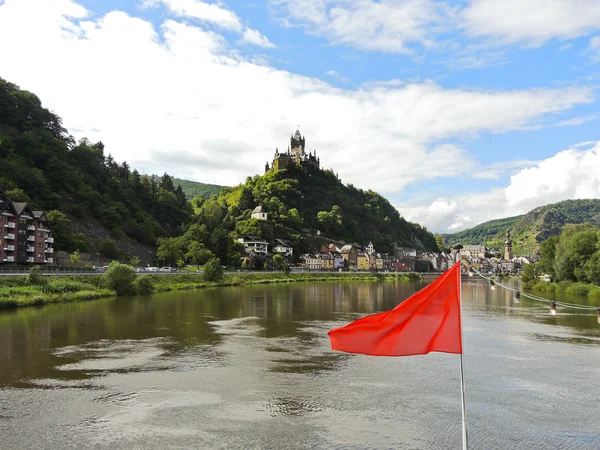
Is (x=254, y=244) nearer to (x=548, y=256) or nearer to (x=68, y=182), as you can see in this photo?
(x=68, y=182)

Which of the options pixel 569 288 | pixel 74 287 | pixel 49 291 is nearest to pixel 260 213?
pixel 74 287

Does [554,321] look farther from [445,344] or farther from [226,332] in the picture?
[445,344]

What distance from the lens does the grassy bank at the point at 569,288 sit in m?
59.1

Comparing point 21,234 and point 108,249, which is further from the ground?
point 21,234

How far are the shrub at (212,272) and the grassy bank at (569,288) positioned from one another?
50644 mm

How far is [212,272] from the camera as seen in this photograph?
257ft

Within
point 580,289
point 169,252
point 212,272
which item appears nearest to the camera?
point 580,289

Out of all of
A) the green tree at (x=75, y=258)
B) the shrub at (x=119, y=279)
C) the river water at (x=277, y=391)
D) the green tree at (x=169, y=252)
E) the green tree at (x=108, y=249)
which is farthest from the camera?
the green tree at (x=169, y=252)

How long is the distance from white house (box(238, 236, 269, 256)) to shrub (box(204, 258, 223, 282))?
140ft

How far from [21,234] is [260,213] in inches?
3435

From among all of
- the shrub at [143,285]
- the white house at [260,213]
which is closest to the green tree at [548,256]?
the shrub at [143,285]

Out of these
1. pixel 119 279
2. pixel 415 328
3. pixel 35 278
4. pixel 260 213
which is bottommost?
pixel 119 279

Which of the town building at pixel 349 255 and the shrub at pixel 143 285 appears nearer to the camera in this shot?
the shrub at pixel 143 285

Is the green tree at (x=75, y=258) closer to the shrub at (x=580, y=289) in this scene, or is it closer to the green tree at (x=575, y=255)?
the shrub at (x=580, y=289)
